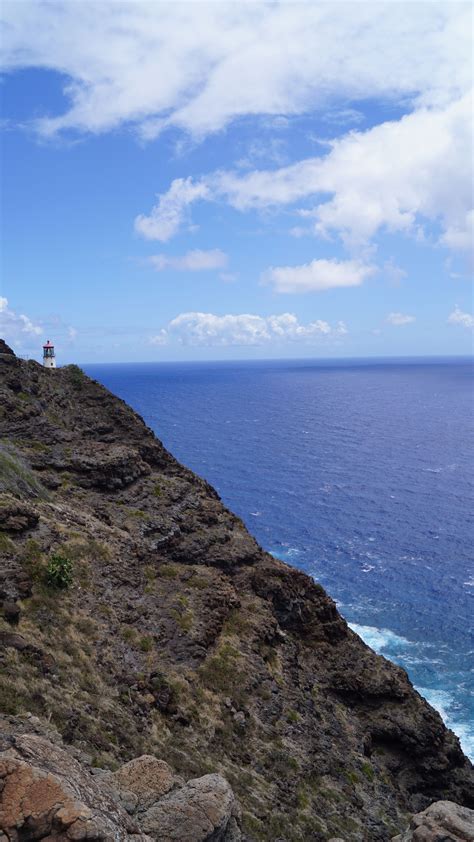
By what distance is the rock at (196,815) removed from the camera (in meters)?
22.8

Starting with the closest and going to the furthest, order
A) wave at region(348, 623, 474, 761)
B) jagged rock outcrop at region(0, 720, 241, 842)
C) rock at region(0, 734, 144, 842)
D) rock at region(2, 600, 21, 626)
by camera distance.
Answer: rock at region(0, 734, 144, 842) → jagged rock outcrop at region(0, 720, 241, 842) → rock at region(2, 600, 21, 626) → wave at region(348, 623, 474, 761)

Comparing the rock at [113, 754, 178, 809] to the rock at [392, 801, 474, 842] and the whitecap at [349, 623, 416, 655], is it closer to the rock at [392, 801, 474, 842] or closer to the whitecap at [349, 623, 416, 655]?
the rock at [392, 801, 474, 842]

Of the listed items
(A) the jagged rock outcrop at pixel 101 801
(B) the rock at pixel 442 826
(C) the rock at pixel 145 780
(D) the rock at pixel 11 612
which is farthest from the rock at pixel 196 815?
(D) the rock at pixel 11 612

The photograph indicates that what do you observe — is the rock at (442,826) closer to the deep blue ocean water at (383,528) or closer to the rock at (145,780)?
the rock at (145,780)

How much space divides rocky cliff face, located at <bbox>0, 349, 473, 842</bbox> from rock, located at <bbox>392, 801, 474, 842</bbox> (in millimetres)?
8158

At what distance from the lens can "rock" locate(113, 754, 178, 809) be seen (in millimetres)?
24766

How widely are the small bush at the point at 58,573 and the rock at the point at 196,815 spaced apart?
1843cm

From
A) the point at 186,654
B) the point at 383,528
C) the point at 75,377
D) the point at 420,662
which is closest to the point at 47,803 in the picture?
the point at 186,654

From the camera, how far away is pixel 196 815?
23.8 meters

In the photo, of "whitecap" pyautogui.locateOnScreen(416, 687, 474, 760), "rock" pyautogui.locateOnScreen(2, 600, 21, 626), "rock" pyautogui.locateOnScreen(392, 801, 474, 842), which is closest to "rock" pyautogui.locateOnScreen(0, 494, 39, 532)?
"rock" pyautogui.locateOnScreen(2, 600, 21, 626)

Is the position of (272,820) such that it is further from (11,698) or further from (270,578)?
(270,578)

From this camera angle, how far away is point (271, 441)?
197875mm

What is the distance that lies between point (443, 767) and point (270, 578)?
19.0m

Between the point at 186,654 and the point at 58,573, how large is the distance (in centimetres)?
1052
